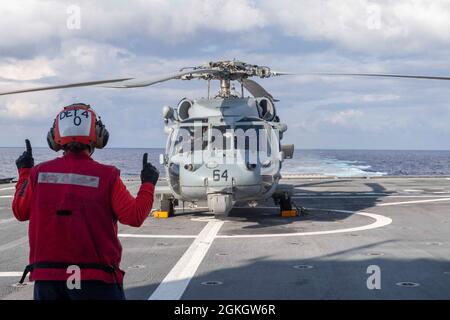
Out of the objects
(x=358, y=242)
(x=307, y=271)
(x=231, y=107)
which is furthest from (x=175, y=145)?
(x=307, y=271)

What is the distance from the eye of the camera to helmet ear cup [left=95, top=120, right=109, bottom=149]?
395cm

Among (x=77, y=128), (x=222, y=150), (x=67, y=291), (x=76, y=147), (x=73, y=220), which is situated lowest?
(x=67, y=291)

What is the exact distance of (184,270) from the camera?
805 centimetres

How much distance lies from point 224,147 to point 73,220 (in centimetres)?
961

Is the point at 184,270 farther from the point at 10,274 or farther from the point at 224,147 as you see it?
the point at 224,147

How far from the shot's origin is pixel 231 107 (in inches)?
548

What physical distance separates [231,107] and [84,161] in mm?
10294

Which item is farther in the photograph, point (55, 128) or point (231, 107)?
→ point (231, 107)

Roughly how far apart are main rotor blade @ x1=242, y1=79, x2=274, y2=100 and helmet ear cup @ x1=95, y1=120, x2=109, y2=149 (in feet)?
36.7

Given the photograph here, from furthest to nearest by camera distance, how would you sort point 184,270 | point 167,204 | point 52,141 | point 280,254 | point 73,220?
point 167,204
point 280,254
point 184,270
point 52,141
point 73,220

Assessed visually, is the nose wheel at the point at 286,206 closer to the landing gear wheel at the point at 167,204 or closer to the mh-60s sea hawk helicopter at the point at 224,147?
the mh-60s sea hawk helicopter at the point at 224,147

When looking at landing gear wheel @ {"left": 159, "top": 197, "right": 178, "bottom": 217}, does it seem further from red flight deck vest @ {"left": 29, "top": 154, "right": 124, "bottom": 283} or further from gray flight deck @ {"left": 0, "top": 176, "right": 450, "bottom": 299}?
red flight deck vest @ {"left": 29, "top": 154, "right": 124, "bottom": 283}

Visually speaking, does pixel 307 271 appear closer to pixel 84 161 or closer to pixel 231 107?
pixel 84 161

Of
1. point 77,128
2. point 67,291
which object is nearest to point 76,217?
point 67,291
